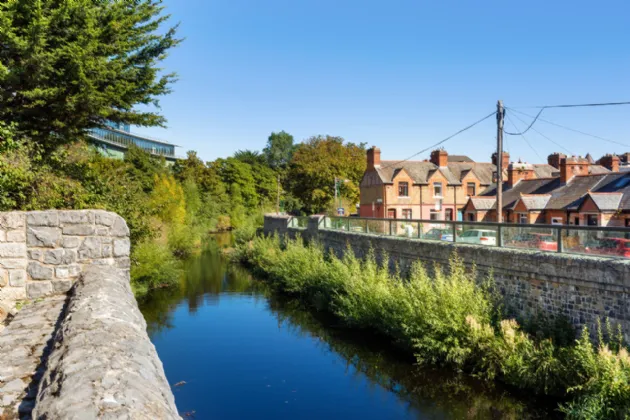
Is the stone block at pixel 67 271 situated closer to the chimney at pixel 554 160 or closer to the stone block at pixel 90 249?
the stone block at pixel 90 249

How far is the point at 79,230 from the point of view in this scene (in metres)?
5.60

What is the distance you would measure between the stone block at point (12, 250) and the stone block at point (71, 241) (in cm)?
42

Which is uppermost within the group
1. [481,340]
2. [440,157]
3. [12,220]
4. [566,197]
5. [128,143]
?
[128,143]

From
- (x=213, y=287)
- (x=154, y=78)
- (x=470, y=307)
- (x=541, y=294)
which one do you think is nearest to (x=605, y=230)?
(x=541, y=294)

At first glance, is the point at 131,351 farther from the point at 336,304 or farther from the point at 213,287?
the point at 213,287

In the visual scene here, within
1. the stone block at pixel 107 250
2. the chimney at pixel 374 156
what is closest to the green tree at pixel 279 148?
the chimney at pixel 374 156

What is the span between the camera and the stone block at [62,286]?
550 cm

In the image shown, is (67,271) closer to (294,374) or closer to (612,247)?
(294,374)

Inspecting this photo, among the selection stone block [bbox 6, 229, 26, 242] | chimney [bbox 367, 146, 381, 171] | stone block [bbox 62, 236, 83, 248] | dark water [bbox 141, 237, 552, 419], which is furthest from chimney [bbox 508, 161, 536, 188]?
stone block [bbox 6, 229, 26, 242]

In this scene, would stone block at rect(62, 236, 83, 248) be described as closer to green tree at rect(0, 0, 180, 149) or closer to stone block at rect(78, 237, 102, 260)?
stone block at rect(78, 237, 102, 260)

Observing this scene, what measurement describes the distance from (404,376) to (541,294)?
4002mm

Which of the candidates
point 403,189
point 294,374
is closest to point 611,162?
point 403,189

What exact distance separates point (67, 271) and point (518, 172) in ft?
105

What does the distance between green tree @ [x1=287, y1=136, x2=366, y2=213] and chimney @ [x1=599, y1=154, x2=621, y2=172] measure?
855 inches
